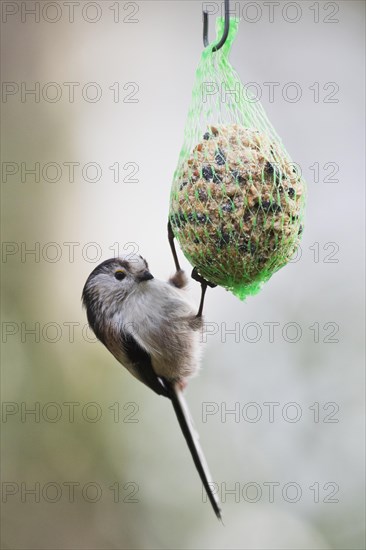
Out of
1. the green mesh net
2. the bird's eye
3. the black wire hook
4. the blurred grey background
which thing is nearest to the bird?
the bird's eye

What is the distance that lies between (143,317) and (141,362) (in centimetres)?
16

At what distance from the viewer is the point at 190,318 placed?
2.37 metres

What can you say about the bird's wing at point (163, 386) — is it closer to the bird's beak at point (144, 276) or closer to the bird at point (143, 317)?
the bird at point (143, 317)

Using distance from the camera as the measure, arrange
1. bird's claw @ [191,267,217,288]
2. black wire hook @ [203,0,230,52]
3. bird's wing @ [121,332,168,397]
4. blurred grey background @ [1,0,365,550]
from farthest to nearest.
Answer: blurred grey background @ [1,0,365,550] < bird's wing @ [121,332,168,397] < bird's claw @ [191,267,217,288] < black wire hook @ [203,0,230,52]

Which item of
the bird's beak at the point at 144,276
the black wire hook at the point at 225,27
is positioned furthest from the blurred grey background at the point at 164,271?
the black wire hook at the point at 225,27

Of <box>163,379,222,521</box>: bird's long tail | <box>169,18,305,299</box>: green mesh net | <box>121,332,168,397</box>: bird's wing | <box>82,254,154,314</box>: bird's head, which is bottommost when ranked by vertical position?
<box>163,379,222,521</box>: bird's long tail

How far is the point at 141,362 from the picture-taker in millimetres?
2422

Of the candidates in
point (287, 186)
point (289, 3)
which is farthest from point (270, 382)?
point (287, 186)

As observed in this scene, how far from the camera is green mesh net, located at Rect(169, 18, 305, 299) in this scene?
207cm

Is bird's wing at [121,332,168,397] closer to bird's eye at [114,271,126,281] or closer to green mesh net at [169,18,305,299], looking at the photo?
bird's eye at [114,271,126,281]

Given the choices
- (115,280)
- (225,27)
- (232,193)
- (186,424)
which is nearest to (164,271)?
(186,424)

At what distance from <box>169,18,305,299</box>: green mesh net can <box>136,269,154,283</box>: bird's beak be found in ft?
0.52

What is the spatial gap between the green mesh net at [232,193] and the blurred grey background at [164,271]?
1.74 metres

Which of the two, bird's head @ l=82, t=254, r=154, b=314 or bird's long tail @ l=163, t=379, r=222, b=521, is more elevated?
bird's head @ l=82, t=254, r=154, b=314
